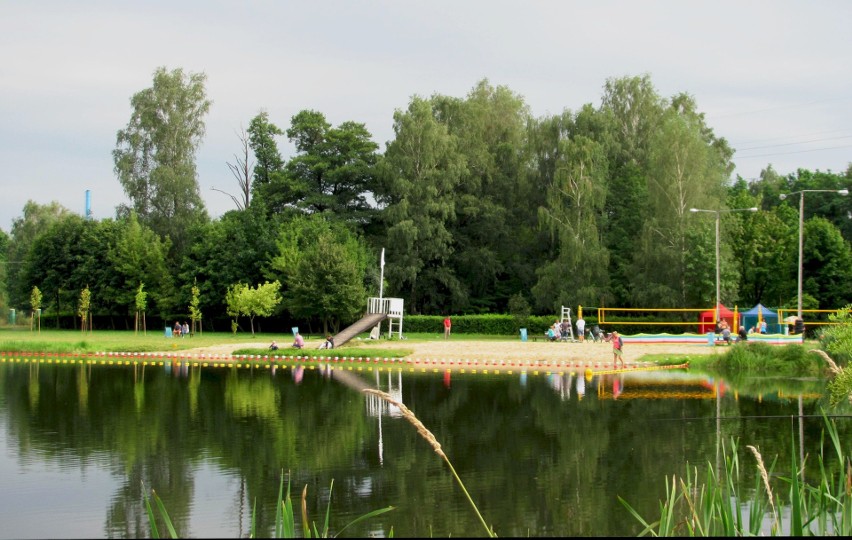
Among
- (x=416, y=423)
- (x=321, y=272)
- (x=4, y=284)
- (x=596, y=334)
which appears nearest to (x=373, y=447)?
(x=416, y=423)

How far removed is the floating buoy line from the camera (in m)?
33.9

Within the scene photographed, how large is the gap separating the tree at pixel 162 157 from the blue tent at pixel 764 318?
3867 cm

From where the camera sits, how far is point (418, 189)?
60.2 metres

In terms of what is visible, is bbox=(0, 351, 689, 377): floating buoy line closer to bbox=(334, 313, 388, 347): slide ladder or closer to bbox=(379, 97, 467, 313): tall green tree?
bbox=(334, 313, 388, 347): slide ladder

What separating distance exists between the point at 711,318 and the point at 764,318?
2.73 metres

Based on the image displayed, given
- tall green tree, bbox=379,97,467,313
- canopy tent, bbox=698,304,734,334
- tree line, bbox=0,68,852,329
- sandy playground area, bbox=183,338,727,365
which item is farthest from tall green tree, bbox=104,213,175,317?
canopy tent, bbox=698,304,734,334

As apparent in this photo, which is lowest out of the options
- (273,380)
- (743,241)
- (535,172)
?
(273,380)

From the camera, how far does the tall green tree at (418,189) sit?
197ft

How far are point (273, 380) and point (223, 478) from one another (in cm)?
1524

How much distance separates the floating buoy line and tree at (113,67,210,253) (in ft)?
97.5

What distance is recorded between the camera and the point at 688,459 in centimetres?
1555

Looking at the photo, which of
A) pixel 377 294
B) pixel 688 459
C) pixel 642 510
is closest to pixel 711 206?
pixel 377 294

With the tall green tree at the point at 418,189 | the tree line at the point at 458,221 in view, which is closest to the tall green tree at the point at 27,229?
the tree line at the point at 458,221

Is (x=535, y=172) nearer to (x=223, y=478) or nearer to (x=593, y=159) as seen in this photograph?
(x=593, y=159)
